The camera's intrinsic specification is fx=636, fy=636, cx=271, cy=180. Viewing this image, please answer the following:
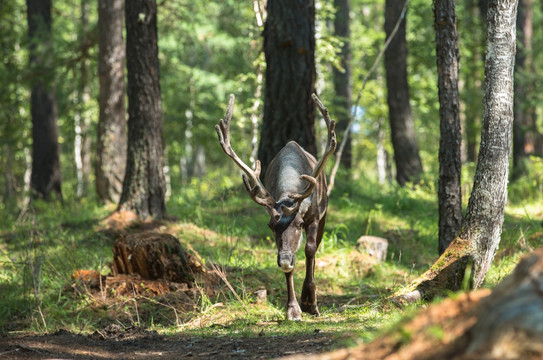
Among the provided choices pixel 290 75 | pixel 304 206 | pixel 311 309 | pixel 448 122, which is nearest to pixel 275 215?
pixel 304 206

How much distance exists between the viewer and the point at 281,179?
7887mm

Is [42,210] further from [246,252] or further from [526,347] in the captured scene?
[526,347]

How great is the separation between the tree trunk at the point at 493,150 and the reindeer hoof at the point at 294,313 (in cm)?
165

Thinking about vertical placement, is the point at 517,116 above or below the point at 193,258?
above

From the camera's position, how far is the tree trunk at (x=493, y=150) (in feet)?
21.3

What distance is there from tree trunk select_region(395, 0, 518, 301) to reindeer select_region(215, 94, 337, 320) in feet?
5.49

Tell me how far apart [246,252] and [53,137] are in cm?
1066

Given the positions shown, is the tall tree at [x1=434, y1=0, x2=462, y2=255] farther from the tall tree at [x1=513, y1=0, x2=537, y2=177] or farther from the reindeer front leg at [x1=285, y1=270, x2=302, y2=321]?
the tall tree at [x1=513, y1=0, x2=537, y2=177]

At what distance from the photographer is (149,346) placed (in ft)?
20.2

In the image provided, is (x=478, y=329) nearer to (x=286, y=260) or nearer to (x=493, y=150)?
(x=493, y=150)

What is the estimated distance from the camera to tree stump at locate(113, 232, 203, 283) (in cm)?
845

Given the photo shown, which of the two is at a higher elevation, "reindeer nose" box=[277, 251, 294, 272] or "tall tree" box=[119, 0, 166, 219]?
"tall tree" box=[119, 0, 166, 219]

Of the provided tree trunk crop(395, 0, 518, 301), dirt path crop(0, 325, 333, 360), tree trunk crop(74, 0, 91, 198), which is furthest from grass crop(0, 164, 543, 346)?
tree trunk crop(74, 0, 91, 198)

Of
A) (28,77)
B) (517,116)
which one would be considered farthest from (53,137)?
(517,116)
